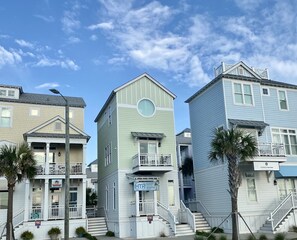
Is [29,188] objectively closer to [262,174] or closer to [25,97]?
[25,97]

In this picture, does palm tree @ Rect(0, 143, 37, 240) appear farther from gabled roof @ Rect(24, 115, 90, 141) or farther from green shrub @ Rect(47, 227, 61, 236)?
gabled roof @ Rect(24, 115, 90, 141)

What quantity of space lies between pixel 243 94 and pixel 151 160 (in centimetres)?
958

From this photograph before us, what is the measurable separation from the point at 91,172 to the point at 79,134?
116 ft

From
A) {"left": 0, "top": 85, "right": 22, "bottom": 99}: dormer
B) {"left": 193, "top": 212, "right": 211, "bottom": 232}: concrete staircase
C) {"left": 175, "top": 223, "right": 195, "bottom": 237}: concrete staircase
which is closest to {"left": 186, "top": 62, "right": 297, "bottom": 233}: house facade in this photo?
{"left": 193, "top": 212, "right": 211, "bottom": 232}: concrete staircase

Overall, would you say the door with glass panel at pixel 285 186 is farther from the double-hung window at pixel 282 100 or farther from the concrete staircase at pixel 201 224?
the double-hung window at pixel 282 100

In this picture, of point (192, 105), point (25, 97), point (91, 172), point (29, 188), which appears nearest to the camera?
point (29, 188)

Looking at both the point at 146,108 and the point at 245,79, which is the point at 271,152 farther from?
the point at 146,108

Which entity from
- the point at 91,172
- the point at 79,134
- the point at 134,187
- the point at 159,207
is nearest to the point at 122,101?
the point at 79,134

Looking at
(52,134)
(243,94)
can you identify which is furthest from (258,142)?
(52,134)

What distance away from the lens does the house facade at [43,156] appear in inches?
1000

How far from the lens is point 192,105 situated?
32.1 m

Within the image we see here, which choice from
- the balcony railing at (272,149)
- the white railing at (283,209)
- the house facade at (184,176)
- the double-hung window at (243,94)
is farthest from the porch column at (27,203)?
the house facade at (184,176)

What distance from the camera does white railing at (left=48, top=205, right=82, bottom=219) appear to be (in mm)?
26406

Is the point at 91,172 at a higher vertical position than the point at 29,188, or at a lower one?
higher
